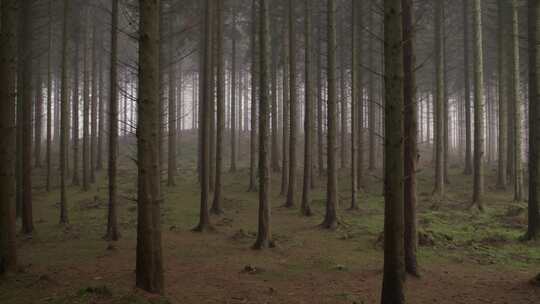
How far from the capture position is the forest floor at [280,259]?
286 inches

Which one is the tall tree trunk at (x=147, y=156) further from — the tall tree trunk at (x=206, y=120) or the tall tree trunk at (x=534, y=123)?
the tall tree trunk at (x=534, y=123)

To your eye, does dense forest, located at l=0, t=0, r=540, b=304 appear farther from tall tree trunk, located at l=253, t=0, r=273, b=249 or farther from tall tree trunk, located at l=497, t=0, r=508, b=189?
tall tree trunk, located at l=497, t=0, r=508, b=189

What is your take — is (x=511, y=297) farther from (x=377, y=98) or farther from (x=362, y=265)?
(x=377, y=98)

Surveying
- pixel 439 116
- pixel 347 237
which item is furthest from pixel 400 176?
pixel 439 116

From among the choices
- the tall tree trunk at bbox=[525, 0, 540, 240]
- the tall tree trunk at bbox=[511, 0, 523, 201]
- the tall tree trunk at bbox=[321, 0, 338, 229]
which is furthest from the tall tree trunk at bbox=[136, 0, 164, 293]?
the tall tree trunk at bbox=[511, 0, 523, 201]

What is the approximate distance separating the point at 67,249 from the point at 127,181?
1512 cm

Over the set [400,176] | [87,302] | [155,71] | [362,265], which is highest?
[155,71]

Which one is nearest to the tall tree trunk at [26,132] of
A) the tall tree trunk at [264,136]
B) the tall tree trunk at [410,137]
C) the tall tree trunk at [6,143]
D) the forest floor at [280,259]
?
the forest floor at [280,259]

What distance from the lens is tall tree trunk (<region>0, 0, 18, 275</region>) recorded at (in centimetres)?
765

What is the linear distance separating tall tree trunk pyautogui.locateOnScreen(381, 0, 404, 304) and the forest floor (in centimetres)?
73

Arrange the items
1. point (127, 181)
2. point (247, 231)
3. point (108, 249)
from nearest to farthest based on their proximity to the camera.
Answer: point (108, 249) → point (247, 231) → point (127, 181)

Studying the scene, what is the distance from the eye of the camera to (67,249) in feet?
37.5

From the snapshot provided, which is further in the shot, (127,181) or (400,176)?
(127,181)

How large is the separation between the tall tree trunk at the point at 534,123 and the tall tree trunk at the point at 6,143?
13039mm
